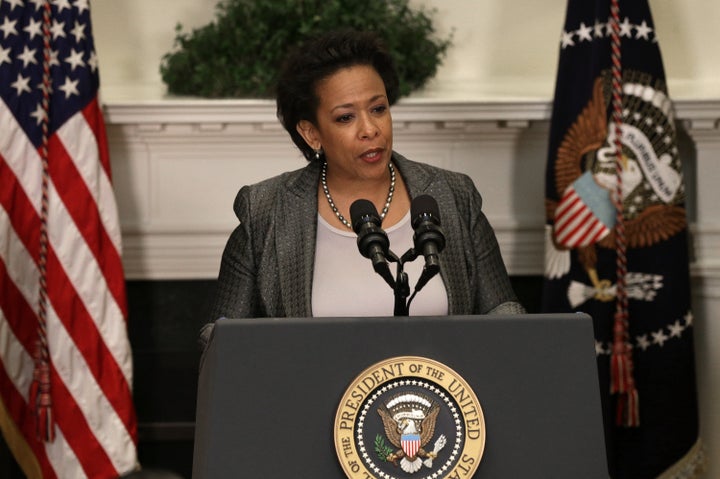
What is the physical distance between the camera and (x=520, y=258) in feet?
15.0

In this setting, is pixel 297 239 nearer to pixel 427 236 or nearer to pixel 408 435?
pixel 427 236

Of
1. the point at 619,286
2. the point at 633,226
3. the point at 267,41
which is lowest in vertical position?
the point at 619,286

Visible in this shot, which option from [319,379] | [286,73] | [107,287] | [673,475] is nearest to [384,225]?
[286,73]

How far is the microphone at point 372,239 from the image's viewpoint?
6.47 feet

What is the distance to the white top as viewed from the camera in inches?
105

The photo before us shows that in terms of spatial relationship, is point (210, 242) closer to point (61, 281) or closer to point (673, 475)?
point (61, 281)

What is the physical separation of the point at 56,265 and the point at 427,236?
93.8 inches

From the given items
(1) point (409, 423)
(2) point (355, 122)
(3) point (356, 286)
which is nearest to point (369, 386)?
(1) point (409, 423)

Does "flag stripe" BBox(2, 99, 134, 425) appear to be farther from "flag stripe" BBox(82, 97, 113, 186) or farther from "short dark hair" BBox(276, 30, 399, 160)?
"short dark hair" BBox(276, 30, 399, 160)

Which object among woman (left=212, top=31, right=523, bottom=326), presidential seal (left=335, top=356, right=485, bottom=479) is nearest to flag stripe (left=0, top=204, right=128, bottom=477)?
woman (left=212, top=31, right=523, bottom=326)

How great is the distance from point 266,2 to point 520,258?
145 centimetres

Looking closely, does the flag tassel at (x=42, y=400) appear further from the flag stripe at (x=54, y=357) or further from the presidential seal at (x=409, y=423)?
the presidential seal at (x=409, y=423)

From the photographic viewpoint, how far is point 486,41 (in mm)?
4777

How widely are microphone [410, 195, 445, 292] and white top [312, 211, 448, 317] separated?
0.56m
